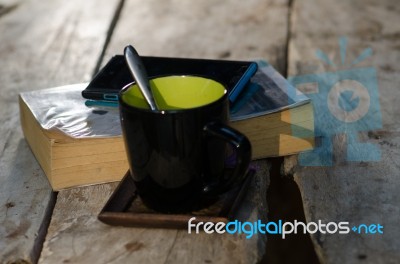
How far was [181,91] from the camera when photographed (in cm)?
69

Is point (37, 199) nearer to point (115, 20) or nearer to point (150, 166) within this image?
point (150, 166)

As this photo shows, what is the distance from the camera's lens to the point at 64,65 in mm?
1166

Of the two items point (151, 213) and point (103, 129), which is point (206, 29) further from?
point (151, 213)

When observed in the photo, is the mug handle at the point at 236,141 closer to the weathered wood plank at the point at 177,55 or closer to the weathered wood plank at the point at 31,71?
the weathered wood plank at the point at 177,55

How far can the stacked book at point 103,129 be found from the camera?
0.74m

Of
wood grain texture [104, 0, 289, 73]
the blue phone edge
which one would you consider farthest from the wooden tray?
wood grain texture [104, 0, 289, 73]

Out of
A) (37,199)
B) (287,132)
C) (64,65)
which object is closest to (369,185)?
(287,132)

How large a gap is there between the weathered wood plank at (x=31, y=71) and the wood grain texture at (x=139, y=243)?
3 cm

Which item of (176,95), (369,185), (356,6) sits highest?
(176,95)

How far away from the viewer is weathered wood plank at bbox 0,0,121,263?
2.25 feet

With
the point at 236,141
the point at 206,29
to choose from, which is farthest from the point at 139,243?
the point at 206,29

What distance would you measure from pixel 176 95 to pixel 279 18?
0.74 meters

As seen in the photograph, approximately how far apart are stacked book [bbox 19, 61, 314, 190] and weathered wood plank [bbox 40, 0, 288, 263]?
2cm

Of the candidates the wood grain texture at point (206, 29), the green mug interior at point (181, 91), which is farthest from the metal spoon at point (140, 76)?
the wood grain texture at point (206, 29)
